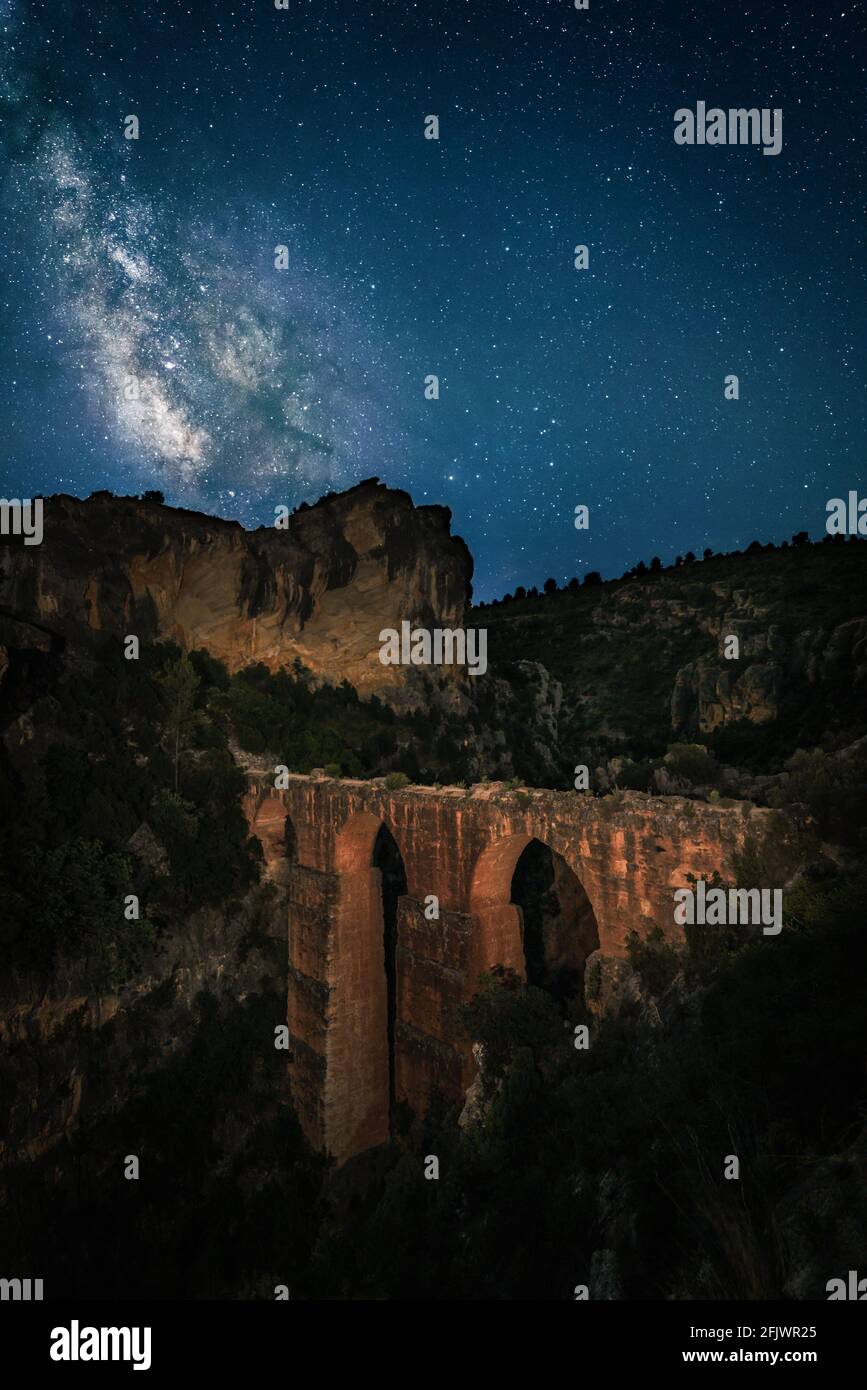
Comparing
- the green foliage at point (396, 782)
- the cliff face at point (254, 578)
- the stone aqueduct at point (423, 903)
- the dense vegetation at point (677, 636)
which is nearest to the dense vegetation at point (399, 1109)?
the stone aqueduct at point (423, 903)

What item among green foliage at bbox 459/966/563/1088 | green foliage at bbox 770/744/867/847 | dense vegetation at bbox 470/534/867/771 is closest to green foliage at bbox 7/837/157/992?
green foliage at bbox 459/966/563/1088

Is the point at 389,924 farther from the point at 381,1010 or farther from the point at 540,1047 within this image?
the point at 540,1047

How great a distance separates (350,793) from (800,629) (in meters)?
38.6

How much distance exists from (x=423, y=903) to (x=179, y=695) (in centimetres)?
1923

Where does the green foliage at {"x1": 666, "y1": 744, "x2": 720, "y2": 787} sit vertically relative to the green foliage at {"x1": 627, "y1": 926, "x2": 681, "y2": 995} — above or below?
above

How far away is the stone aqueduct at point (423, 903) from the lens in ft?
43.0

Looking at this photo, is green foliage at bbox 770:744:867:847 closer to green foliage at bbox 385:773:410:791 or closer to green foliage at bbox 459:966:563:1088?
green foliage at bbox 459:966:563:1088

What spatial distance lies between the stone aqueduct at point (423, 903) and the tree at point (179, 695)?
836 centimetres

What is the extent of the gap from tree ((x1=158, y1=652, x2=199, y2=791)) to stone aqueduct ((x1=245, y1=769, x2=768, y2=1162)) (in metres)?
8.36

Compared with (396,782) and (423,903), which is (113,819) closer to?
(396,782)

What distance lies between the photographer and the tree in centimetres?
3056

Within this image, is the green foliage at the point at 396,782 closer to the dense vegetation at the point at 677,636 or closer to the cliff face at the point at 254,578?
the dense vegetation at the point at 677,636

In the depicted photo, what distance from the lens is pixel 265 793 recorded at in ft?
88.1

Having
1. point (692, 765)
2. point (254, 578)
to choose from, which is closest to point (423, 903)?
point (692, 765)
